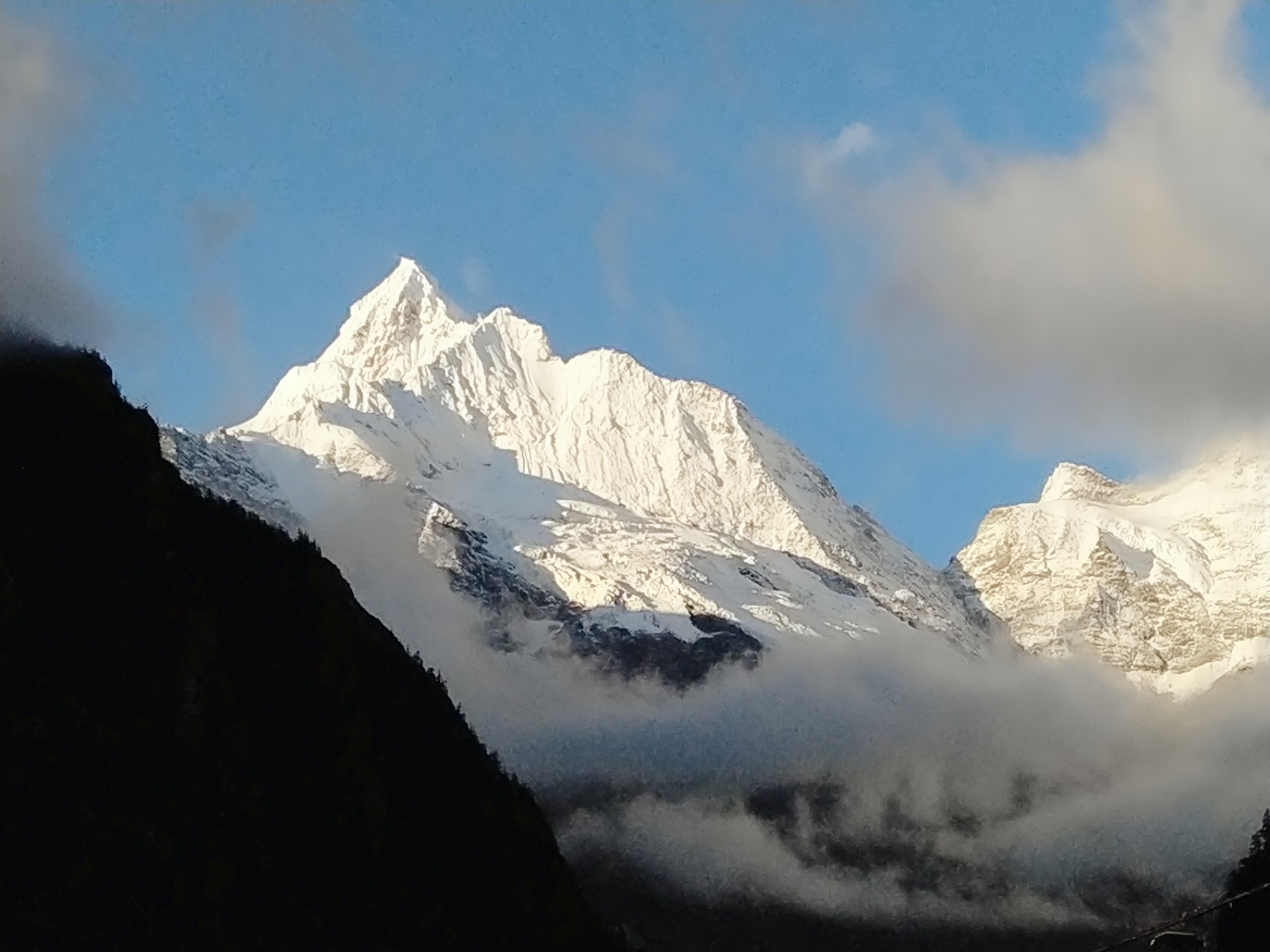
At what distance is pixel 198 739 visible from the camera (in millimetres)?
89875

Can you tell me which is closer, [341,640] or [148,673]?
[148,673]

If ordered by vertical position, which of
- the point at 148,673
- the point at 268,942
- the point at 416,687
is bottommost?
the point at 268,942

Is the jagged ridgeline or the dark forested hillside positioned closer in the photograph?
the jagged ridgeline

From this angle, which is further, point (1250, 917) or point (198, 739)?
point (1250, 917)

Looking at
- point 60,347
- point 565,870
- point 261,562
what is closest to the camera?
point 60,347

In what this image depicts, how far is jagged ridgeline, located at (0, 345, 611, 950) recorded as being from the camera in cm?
8025

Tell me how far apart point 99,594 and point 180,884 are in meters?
11.4

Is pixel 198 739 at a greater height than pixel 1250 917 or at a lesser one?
lesser

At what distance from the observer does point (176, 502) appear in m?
96.8

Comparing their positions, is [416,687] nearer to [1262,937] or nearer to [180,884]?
[180,884]

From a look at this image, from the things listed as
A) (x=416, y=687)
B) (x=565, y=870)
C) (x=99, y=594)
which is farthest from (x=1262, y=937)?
(x=99, y=594)

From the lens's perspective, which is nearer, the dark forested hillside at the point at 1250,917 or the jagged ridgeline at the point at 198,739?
the jagged ridgeline at the point at 198,739

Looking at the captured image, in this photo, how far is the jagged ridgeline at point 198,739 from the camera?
80250 millimetres

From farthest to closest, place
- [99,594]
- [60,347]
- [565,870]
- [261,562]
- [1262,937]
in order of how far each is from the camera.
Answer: [565,870] → [1262,937] → [261,562] → [60,347] → [99,594]
